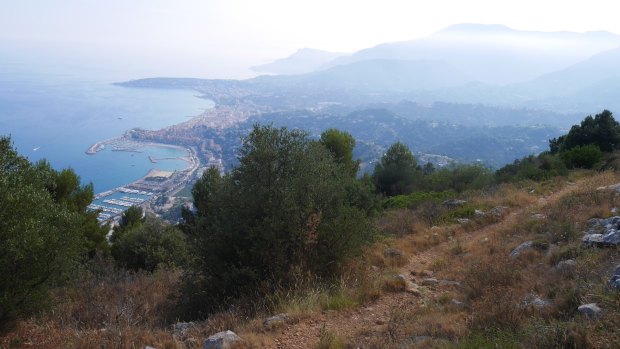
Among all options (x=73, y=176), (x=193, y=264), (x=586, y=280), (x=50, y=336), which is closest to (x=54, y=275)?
(x=50, y=336)

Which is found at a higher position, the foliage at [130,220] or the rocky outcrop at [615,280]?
the rocky outcrop at [615,280]

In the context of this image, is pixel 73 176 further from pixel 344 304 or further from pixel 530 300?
pixel 530 300

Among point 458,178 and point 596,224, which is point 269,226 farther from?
point 458,178

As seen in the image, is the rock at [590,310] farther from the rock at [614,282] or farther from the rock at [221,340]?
the rock at [221,340]

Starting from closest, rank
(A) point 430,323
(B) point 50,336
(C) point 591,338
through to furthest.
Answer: (C) point 591,338 → (A) point 430,323 → (B) point 50,336

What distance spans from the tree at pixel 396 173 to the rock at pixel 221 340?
75.7ft

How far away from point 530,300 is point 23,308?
23.2 ft

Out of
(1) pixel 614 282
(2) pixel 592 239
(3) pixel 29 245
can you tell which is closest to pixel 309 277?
(1) pixel 614 282

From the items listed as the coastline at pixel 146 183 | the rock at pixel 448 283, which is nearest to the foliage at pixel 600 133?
the rock at pixel 448 283

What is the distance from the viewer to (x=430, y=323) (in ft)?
14.6

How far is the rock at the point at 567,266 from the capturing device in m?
5.11

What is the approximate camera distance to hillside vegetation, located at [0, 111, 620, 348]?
420 cm

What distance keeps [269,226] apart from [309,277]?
1.01 m

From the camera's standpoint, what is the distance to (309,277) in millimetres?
6109
